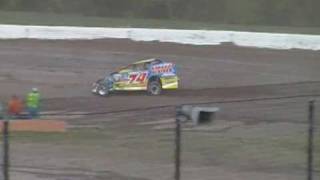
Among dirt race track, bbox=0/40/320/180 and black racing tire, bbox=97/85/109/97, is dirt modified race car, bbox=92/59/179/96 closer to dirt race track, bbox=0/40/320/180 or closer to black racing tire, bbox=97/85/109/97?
black racing tire, bbox=97/85/109/97

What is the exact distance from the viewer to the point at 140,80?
3259cm

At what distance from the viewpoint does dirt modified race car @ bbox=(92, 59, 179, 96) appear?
32312 mm

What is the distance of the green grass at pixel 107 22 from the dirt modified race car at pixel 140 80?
12426mm

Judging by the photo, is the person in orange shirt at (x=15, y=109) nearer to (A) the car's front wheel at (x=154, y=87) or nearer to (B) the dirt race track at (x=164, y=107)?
(B) the dirt race track at (x=164, y=107)

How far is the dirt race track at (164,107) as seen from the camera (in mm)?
14648

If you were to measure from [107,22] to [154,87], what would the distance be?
1554 centimetres

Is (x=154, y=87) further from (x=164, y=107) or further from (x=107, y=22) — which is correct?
(x=164, y=107)

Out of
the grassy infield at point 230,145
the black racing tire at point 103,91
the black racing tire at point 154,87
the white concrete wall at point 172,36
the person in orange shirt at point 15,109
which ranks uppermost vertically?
the white concrete wall at point 172,36

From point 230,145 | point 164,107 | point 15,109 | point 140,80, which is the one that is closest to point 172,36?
point 140,80

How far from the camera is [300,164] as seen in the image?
14859 mm

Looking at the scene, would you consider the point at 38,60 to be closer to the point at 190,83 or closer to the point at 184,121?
the point at 190,83

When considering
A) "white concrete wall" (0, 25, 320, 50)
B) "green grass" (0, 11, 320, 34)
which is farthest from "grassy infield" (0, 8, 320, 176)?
"green grass" (0, 11, 320, 34)

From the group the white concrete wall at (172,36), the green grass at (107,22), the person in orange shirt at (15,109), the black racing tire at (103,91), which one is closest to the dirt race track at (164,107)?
the black racing tire at (103,91)

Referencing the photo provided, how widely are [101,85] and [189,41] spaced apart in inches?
398
